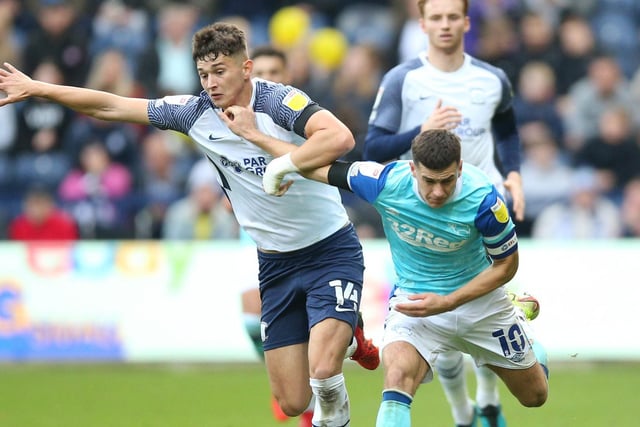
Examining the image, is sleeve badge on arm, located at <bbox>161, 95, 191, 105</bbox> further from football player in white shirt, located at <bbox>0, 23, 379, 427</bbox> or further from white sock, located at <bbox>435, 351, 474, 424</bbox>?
white sock, located at <bbox>435, 351, 474, 424</bbox>

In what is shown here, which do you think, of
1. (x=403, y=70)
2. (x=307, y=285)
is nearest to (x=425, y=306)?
(x=307, y=285)

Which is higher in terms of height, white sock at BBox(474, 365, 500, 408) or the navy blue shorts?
the navy blue shorts

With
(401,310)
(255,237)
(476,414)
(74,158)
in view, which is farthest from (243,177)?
(74,158)

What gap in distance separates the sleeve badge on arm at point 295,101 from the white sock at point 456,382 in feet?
7.92

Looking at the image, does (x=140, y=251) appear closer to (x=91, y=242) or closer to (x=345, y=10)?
(x=91, y=242)

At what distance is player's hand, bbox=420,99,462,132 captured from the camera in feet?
27.1

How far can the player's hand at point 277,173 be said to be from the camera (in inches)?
285

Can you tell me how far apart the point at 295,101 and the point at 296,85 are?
8841mm

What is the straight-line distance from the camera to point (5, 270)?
1460cm

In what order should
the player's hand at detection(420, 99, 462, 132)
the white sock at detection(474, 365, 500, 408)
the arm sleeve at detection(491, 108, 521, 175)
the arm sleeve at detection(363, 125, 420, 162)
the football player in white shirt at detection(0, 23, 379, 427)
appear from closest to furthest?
the football player in white shirt at detection(0, 23, 379, 427) < the player's hand at detection(420, 99, 462, 132) < the arm sleeve at detection(363, 125, 420, 162) < the white sock at detection(474, 365, 500, 408) < the arm sleeve at detection(491, 108, 521, 175)

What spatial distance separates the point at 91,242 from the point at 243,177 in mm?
7580

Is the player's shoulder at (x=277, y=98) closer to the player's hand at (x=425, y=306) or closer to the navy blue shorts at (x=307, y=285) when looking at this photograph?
the navy blue shorts at (x=307, y=285)

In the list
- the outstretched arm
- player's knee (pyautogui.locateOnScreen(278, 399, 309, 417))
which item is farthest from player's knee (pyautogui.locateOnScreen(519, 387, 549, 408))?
the outstretched arm

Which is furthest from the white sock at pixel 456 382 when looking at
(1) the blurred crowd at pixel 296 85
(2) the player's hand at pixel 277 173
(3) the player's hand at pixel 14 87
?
(1) the blurred crowd at pixel 296 85
